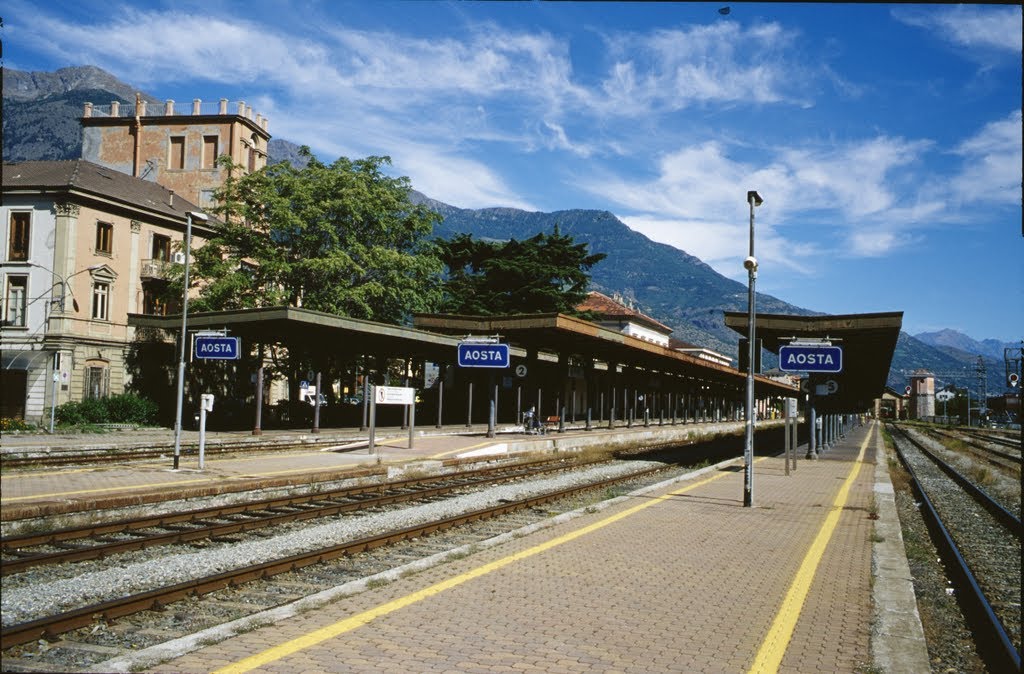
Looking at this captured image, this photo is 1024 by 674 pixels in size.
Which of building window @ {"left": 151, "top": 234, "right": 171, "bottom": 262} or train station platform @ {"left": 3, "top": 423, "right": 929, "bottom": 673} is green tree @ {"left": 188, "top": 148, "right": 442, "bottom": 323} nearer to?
building window @ {"left": 151, "top": 234, "right": 171, "bottom": 262}

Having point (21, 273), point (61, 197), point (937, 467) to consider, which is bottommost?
point (937, 467)

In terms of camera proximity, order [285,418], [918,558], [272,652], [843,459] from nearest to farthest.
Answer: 1. [272,652]
2. [918,558]
3. [843,459]
4. [285,418]

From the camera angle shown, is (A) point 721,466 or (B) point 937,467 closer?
(A) point 721,466

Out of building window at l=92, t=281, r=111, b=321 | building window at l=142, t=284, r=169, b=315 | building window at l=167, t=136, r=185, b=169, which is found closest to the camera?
building window at l=92, t=281, r=111, b=321

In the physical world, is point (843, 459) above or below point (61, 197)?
below

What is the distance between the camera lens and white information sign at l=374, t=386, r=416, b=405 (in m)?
20.4

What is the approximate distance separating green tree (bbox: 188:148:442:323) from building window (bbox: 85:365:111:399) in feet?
16.2

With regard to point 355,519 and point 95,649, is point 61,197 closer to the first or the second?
point 355,519

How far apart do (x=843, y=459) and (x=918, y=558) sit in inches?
673

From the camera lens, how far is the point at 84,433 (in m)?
28.7

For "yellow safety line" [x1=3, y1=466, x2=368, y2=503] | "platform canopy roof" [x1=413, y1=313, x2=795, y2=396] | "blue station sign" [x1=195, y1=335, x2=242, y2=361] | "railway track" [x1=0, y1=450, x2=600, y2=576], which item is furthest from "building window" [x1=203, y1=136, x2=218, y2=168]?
"railway track" [x1=0, y1=450, x2=600, y2=576]

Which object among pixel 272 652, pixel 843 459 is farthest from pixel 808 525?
pixel 843 459

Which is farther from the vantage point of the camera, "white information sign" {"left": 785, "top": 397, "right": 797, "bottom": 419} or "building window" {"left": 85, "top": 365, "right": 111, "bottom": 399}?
"building window" {"left": 85, "top": 365, "right": 111, "bottom": 399}

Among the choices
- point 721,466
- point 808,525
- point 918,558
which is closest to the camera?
point 918,558
